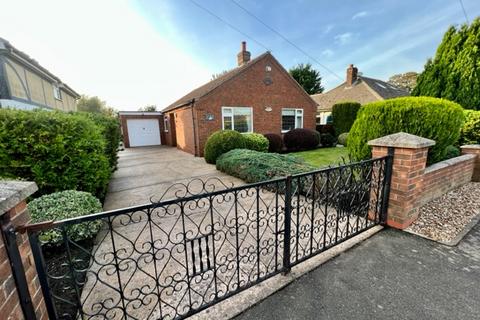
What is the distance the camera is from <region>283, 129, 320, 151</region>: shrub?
1203cm

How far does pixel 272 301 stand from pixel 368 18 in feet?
33.9

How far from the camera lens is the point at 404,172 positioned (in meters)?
2.82

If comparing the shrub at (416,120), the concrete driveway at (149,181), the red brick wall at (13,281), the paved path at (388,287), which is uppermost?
the shrub at (416,120)

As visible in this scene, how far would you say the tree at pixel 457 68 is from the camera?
7.26 metres

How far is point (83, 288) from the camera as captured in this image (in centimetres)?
209

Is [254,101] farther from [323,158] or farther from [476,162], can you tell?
[476,162]

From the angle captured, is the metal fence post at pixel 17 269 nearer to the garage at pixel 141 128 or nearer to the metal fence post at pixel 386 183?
the metal fence post at pixel 386 183

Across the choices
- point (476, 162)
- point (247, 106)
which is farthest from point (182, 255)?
point (247, 106)

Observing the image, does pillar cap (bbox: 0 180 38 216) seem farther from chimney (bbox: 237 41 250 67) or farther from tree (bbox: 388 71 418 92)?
tree (bbox: 388 71 418 92)

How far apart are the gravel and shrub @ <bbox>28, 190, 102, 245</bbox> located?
4.62 metres

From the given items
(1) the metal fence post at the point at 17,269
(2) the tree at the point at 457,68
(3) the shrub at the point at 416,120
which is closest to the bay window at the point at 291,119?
(2) the tree at the point at 457,68

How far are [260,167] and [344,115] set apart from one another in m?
11.5

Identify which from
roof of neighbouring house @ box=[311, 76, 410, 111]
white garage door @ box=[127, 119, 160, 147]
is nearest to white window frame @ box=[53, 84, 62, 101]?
white garage door @ box=[127, 119, 160, 147]

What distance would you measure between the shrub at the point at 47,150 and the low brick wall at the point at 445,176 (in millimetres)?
5694
